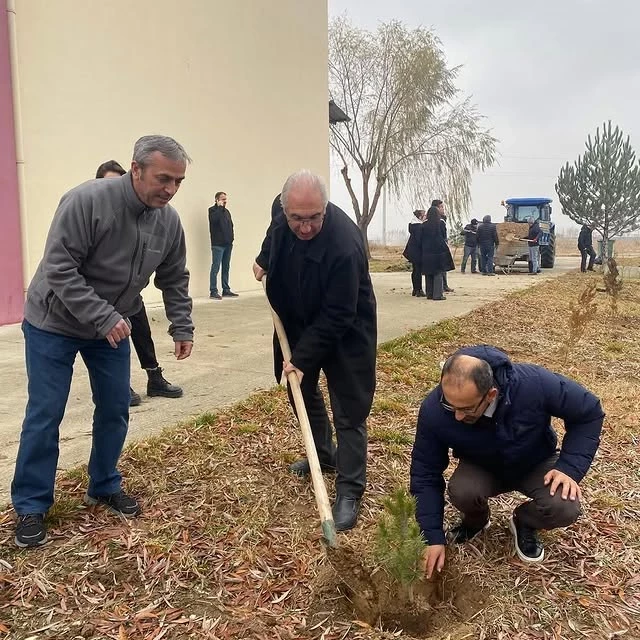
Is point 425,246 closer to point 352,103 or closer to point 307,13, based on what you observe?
point 307,13

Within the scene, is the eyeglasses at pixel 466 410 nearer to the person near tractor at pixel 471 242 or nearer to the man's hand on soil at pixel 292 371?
the man's hand on soil at pixel 292 371

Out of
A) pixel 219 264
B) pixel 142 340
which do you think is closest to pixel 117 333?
pixel 142 340

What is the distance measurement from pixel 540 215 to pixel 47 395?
22430 mm

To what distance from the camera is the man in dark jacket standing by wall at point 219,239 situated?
1040 cm

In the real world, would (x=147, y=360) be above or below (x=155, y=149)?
below

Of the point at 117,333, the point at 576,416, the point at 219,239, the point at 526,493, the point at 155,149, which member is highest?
the point at 155,149

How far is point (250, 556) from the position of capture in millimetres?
2703

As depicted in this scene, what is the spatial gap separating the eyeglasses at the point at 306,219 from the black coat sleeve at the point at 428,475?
0.86m

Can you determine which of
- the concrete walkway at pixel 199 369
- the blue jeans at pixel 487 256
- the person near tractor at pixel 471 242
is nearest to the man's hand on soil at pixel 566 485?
the concrete walkway at pixel 199 369

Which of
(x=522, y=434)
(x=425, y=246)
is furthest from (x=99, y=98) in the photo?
(x=522, y=434)

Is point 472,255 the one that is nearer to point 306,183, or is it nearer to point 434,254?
point 434,254

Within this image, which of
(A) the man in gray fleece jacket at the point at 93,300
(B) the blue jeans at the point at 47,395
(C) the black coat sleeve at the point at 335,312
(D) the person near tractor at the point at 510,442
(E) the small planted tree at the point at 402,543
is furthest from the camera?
(C) the black coat sleeve at the point at 335,312

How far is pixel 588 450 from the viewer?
8.27ft

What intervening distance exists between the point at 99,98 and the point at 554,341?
6.70m
